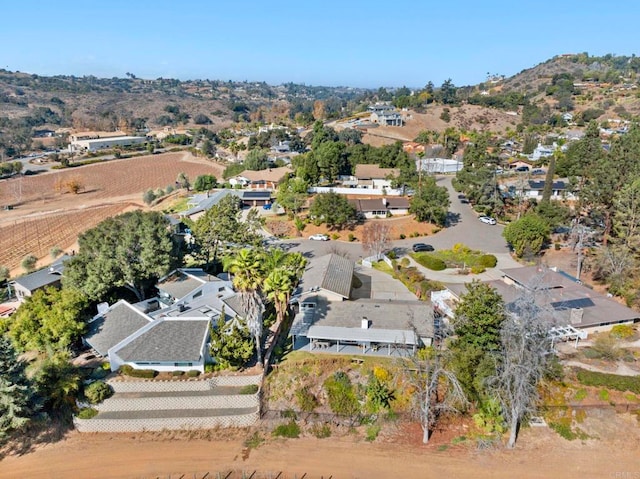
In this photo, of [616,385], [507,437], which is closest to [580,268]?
[616,385]

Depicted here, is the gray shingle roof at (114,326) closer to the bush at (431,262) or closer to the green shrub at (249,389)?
the green shrub at (249,389)

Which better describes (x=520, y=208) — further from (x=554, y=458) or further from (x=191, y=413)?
(x=191, y=413)

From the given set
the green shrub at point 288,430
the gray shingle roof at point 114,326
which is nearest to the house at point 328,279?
the green shrub at point 288,430

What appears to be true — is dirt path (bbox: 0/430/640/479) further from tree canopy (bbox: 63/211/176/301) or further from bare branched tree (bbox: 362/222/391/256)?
bare branched tree (bbox: 362/222/391/256)

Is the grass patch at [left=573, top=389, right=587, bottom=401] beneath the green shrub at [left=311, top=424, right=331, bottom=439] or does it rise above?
above

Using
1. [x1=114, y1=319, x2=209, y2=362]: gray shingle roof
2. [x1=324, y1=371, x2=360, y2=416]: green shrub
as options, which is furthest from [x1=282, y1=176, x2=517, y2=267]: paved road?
[x1=324, y1=371, x2=360, y2=416]: green shrub

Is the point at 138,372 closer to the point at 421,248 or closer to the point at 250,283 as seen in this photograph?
the point at 250,283
